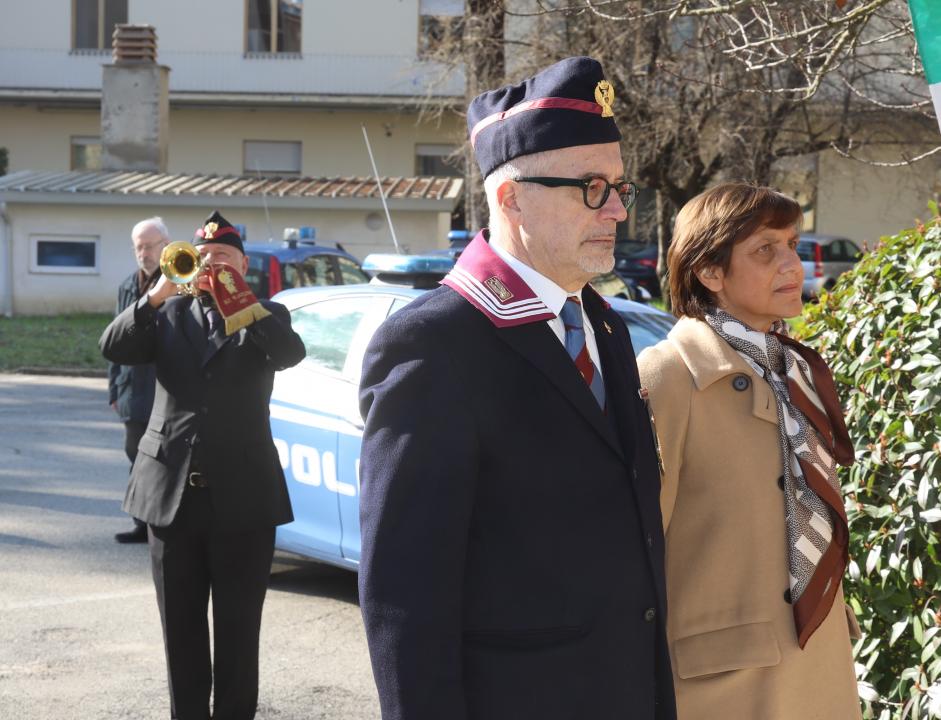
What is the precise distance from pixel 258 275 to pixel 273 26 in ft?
67.3

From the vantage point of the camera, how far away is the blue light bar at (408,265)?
23.3 ft

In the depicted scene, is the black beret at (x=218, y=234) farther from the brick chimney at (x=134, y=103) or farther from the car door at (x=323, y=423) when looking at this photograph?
the brick chimney at (x=134, y=103)

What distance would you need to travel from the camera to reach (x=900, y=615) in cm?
361

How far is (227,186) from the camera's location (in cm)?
2402

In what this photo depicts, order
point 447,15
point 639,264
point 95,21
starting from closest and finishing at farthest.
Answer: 1. point 447,15
2. point 639,264
3. point 95,21

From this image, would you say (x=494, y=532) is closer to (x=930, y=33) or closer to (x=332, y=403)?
(x=930, y=33)

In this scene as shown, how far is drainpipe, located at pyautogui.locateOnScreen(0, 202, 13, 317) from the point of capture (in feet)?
79.1

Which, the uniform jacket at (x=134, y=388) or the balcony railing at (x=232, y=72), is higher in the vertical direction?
the balcony railing at (x=232, y=72)

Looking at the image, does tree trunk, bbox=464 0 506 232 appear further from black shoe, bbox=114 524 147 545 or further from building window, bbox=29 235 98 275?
black shoe, bbox=114 524 147 545

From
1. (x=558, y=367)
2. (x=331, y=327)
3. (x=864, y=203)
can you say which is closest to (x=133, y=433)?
(x=331, y=327)

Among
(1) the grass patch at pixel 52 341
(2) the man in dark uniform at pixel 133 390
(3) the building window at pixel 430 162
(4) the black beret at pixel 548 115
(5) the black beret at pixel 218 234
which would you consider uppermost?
(3) the building window at pixel 430 162

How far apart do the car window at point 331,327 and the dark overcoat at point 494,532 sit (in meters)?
4.37

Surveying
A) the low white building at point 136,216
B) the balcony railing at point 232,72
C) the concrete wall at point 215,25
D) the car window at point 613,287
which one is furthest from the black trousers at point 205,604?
the concrete wall at point 215,25

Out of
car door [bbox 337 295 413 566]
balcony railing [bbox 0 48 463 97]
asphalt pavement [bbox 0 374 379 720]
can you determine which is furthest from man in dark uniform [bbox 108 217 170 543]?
balcony railing [bbox 0 48 463 97]
